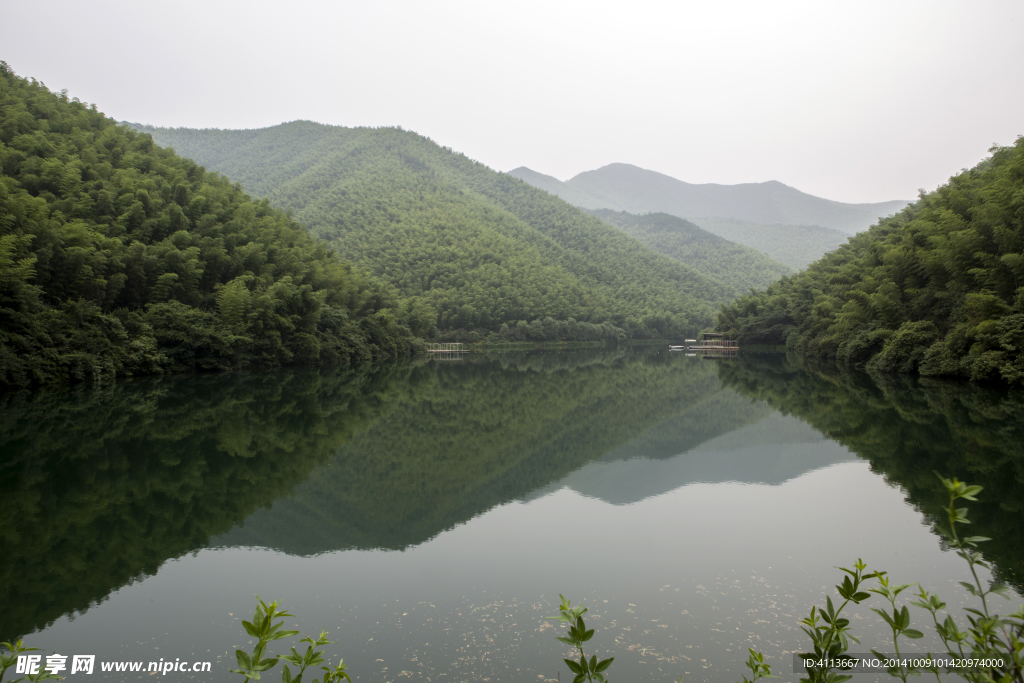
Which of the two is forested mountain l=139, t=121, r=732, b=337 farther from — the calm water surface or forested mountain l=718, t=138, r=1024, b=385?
the calm water surface

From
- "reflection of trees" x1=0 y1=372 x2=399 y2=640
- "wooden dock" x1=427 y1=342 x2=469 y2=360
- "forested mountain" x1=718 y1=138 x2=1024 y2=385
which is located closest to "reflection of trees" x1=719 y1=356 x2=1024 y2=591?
"forested mountain" x1=718 y1=138 x2=1024 y2=385

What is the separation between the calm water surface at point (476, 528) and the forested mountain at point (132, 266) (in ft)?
22.1

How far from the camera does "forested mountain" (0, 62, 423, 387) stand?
1923 cm

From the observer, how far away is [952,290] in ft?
70.0

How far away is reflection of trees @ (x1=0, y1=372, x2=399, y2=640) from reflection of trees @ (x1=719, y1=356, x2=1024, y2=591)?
7152mm

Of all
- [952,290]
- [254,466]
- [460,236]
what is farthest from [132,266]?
[460,236]

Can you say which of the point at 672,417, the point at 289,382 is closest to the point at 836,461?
the point at 672,417

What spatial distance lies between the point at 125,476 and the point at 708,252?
445ft

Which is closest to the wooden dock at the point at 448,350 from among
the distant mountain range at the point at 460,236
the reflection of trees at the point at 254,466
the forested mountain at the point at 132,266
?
the distant mountain range at the point at 460,236

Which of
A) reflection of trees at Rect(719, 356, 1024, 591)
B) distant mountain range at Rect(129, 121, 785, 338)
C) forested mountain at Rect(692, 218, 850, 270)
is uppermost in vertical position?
forested mountain at Rect(692, 218, 850, 270)

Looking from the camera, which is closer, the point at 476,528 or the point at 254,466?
the point at 476,528

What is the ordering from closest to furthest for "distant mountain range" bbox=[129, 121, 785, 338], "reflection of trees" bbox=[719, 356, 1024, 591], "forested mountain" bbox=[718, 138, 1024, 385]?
"reflection of trees" bbox=[719, 356, 1024, 591] < "forested mountain" bbox=[718, 138, 1024, 385] < "distant mountain range" bbox=[129, 121, 785, 338]

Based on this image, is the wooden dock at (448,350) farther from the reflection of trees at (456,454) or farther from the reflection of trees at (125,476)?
the reflection of trees at (125,476)

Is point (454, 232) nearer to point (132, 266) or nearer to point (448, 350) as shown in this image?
point (448, 350)
